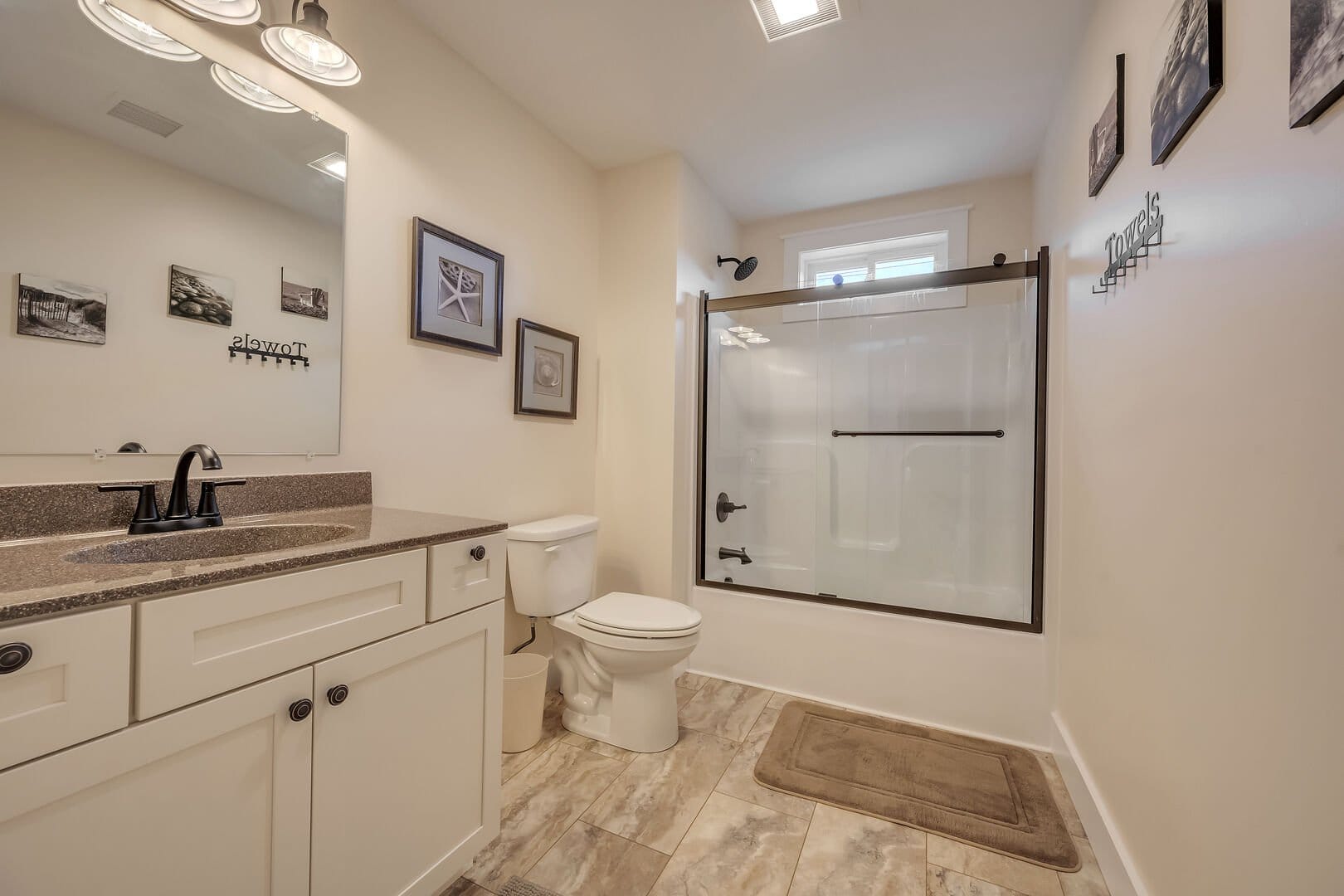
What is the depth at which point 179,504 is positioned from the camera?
3.63ft

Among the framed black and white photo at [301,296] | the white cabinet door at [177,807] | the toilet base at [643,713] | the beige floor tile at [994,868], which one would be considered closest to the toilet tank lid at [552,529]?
the toilet base at [643,713]

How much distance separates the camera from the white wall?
38.9 inches

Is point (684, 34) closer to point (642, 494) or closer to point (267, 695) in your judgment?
point (642, 494)

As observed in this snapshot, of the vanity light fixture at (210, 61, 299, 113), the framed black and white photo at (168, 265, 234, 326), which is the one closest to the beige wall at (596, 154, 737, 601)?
the vanity light fixture at (210, 61, 299, 113)

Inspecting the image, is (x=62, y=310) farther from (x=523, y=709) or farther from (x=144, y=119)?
(x=523, y=709)

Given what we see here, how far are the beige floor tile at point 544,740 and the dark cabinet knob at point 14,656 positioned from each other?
1.20m

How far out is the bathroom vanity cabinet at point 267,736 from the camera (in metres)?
0.65

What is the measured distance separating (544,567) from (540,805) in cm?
74

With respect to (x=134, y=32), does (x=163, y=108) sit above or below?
below

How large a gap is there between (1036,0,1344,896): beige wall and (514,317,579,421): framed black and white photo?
190cm

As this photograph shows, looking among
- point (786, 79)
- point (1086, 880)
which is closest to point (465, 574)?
point (1086, 880)

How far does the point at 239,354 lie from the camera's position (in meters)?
1.29

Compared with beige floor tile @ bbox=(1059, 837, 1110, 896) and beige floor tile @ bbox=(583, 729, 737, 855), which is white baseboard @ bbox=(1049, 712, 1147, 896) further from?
beige floor tile @ bbox=(583, 729, 737, 855)

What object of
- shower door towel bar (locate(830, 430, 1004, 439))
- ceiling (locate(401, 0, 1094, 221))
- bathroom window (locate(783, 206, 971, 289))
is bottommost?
shower door towel bar (locate(830, 430, 1004, 439))
